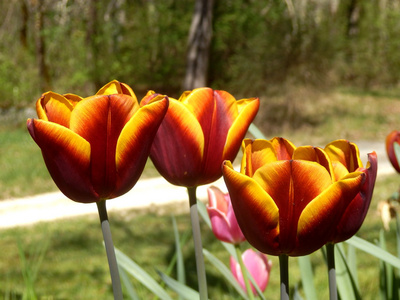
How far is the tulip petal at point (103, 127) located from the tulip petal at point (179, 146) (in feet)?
0.31

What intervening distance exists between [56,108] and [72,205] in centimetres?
690

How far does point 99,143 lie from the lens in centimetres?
83

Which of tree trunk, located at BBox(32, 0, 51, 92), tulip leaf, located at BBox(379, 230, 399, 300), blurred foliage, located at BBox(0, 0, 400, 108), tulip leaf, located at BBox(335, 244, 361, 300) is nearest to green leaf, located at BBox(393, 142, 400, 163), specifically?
tulip leaf, located at BBox(379, 230, 399, 300)

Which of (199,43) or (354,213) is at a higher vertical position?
(354,213)

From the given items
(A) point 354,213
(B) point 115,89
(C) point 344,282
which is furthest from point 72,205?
(A) point 354,213

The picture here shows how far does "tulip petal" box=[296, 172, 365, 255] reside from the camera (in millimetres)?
722

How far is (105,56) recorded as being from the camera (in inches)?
512

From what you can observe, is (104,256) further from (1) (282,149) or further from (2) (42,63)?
(2) (42,63)

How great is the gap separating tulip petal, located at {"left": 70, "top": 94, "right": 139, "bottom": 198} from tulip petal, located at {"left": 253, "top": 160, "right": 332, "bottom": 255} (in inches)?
7.8

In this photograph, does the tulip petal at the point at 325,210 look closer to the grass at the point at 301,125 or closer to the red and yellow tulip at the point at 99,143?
the red and yellow tulip at the point at 99,143

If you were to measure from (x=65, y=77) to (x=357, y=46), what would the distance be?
8899 mm

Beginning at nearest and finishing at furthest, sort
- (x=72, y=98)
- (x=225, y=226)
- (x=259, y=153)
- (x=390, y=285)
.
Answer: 1. (x=259, y=153)
2. (x=72, y=98)
3. (x=225, y=226)
4. (x=390, y=285)

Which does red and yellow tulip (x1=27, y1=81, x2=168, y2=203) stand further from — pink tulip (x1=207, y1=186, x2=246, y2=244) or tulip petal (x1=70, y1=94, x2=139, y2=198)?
pink tulip (x1=207, y1=186, x2=246, y2=244)

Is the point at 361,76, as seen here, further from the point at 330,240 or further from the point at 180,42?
the point at 330,240
